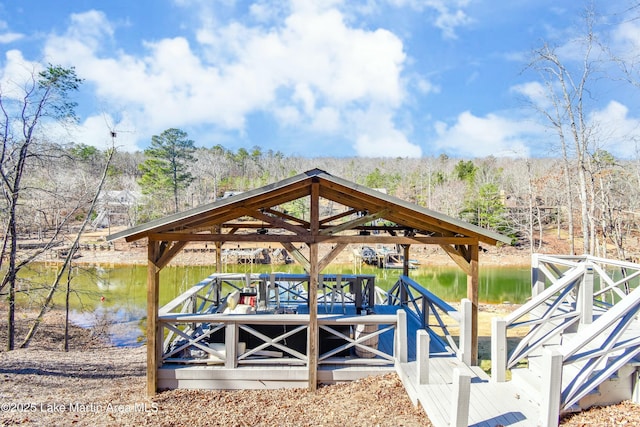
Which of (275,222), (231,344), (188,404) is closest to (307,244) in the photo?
(275,222)

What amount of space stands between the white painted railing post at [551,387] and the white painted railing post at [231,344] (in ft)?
13.9

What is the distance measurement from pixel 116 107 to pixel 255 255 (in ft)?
66.0

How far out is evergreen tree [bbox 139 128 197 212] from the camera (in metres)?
37.6

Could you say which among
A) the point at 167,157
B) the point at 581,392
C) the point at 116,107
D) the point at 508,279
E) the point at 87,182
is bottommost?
the point at 508,279

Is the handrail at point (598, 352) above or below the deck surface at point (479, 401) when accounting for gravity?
above

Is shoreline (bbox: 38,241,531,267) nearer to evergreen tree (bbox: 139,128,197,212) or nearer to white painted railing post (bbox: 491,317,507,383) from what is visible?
evergreen tree (bbox: 139,128,197,212)

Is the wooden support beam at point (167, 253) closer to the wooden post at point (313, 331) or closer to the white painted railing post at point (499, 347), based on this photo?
the wooden post at point (313, 331)

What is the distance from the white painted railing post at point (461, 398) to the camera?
11.5 feet

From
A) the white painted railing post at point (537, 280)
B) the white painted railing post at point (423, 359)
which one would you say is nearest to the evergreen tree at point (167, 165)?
the white painted railing post at point (537, 280)

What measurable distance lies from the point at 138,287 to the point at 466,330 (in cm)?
1985

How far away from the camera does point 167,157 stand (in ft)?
129

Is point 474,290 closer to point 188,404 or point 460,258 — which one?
point 460,258

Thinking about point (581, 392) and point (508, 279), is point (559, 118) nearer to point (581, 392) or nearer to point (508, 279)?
point (581, 392)

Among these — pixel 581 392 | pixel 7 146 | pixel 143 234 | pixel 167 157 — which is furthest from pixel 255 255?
pixel 581 392
